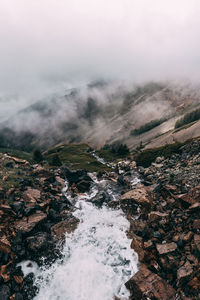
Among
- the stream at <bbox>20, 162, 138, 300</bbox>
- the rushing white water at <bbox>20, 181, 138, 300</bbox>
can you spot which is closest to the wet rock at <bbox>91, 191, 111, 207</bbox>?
the stream at <bbox>20, 162, 138, 300</bbox>

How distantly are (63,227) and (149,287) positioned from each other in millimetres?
14315

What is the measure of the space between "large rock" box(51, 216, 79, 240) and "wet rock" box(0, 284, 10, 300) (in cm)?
831

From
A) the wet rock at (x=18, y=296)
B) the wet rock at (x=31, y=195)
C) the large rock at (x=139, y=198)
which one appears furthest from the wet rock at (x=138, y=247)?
the wet rock at (x=31, y=195)

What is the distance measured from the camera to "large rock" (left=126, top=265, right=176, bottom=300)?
55.0 ft

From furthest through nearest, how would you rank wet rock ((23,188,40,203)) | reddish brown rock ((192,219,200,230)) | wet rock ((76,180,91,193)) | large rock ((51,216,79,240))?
wet rock ((76,180,91,193))
wet rock ((23,188,40,203))
large rock ((51,216,79,240))
reddish brown rock ((192,219,200,230))

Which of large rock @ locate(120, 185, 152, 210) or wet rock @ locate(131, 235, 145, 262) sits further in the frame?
large rock @ locate(120, 185, 152, 210)

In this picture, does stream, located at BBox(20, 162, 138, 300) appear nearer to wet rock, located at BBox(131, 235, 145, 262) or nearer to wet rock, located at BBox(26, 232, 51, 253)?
wet rock, located at BBox(131, 235, 145, 262)

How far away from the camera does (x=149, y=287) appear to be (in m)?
17.4

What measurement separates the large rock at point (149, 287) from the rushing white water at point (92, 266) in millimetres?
1038

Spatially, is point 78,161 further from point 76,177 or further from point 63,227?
point 63,227

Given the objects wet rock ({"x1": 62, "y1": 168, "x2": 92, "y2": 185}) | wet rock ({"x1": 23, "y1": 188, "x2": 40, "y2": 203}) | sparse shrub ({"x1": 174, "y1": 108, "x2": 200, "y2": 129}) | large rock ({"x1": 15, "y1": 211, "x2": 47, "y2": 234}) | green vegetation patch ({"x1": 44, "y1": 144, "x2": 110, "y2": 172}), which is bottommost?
sparse shrub ({"x1": 174, "y1": 108, "x2": 200, "y2": 129})

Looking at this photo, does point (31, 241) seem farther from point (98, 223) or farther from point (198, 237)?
point (198, 237)

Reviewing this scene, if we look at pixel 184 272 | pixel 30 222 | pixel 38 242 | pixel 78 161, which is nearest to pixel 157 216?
pixel 184 272

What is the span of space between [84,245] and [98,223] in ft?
16.8
